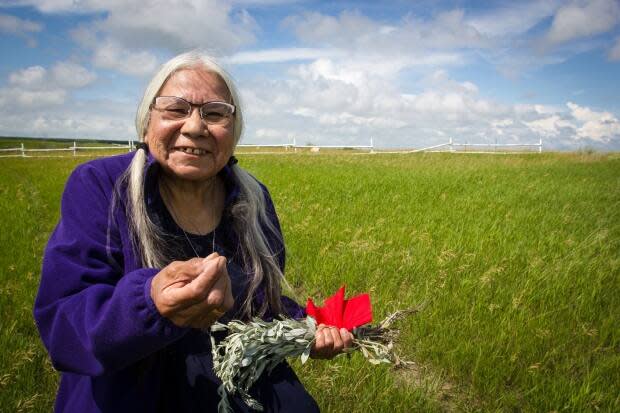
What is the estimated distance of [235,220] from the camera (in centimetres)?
197

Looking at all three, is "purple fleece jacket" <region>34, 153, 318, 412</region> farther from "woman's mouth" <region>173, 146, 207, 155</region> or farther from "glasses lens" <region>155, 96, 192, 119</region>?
"glasses lens" <region>155, 96, 192, 119</region>

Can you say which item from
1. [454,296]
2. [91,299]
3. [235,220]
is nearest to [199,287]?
[91,299]

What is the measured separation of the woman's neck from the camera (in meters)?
1.89

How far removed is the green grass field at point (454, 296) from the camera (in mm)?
2514

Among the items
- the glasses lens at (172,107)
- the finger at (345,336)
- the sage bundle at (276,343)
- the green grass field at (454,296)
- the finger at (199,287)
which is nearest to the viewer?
the finger at (199,287)

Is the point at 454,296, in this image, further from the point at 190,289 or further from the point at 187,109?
the point at 190,289

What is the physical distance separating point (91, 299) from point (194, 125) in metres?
0.80

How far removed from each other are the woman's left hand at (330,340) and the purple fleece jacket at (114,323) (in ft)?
0.96

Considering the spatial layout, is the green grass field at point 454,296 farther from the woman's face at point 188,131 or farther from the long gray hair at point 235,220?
the woman's face at point 188,131

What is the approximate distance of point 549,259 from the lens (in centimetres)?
467

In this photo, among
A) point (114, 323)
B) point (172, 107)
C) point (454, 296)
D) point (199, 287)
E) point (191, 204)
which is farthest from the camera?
point (454, 296)

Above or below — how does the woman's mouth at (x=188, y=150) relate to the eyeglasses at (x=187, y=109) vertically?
below

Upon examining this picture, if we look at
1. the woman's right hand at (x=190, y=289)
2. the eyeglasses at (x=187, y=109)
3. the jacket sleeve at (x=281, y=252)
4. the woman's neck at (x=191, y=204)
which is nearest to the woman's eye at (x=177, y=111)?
the eyeglasses at (x=187, y=109)

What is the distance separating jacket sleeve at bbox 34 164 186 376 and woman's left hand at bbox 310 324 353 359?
52 centimetres
